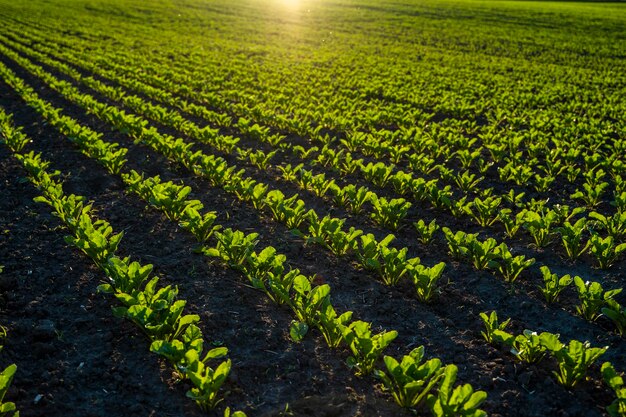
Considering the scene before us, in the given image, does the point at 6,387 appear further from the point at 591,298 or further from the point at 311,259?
the point at 591,298

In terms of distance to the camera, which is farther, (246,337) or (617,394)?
(246,337)

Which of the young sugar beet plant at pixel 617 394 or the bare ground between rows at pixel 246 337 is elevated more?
the young sugar beet plant at pixel 617 394

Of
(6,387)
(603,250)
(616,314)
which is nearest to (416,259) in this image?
(616,314)

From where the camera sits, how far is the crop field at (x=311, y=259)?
13.7 ft

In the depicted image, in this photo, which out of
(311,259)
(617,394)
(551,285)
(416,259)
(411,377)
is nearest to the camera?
(617,394)

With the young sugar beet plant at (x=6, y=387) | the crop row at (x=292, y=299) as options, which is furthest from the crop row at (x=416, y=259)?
the young sugar beet plant at (x=6, y=387)

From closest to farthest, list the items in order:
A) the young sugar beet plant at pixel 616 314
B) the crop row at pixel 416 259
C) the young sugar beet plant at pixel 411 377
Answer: the young sugar beet plant at pixel 411 377 < the young sugar beet plant at pixel 616 314 < the crop row at pixel 416 259

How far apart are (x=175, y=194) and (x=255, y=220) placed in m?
1.26

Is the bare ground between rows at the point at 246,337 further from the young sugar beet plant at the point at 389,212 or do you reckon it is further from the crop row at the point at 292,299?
the young sugar beet plant at the point at 389,212

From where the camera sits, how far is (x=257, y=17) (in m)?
45.2

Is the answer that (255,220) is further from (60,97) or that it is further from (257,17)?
(257,17)

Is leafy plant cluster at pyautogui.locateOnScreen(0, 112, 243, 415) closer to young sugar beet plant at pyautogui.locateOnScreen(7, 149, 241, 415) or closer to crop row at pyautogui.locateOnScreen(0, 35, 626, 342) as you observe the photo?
young sugar beet plant at pyautogui.locateOnScreen(7, 149, 241, 415)

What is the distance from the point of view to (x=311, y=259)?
249 inches

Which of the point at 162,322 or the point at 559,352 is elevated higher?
the point at 559,352
